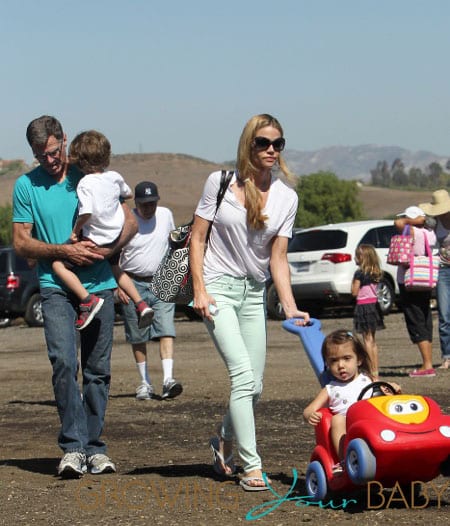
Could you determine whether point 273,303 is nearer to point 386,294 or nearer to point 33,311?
point 386,294

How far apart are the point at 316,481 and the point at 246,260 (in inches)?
52.4

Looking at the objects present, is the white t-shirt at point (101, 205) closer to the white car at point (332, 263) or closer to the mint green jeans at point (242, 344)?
the mint green jeans at point (242, 344)

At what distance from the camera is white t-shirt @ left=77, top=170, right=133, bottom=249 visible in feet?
25.0

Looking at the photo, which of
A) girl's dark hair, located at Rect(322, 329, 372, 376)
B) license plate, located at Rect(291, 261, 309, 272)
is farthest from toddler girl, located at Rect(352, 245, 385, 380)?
license plate, located at Rect(291, 261, 309, 272)

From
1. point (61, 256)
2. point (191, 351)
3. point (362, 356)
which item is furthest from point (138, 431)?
point (191, 351)

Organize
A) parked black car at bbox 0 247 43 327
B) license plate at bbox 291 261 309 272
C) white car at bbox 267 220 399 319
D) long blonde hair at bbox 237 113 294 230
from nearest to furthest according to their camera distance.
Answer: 1. long blonde hair at bbox 237 113 294 230
2. white car at bbox 267 220 399 319
3. license plate at bbox 291 261 309 272
4. parked black car at bbox 0 247 43 327

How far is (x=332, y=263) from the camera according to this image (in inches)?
929

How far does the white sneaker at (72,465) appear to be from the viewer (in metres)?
7.50

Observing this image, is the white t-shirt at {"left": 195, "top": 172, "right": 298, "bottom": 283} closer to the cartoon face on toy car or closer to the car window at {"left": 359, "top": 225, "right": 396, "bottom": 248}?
the cartoon face on toy car

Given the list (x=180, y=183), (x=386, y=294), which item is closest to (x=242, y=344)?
(x=386, y=294)

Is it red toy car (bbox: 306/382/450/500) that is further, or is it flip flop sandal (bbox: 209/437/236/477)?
flip flop sandal (bbox: 209/437/236/477)

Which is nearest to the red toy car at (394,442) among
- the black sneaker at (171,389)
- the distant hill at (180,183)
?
the black sneaker at (171,389)

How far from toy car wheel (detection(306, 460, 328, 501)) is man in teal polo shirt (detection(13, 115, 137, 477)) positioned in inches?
63.6

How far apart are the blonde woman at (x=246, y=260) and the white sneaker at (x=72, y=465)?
1.01 metres
